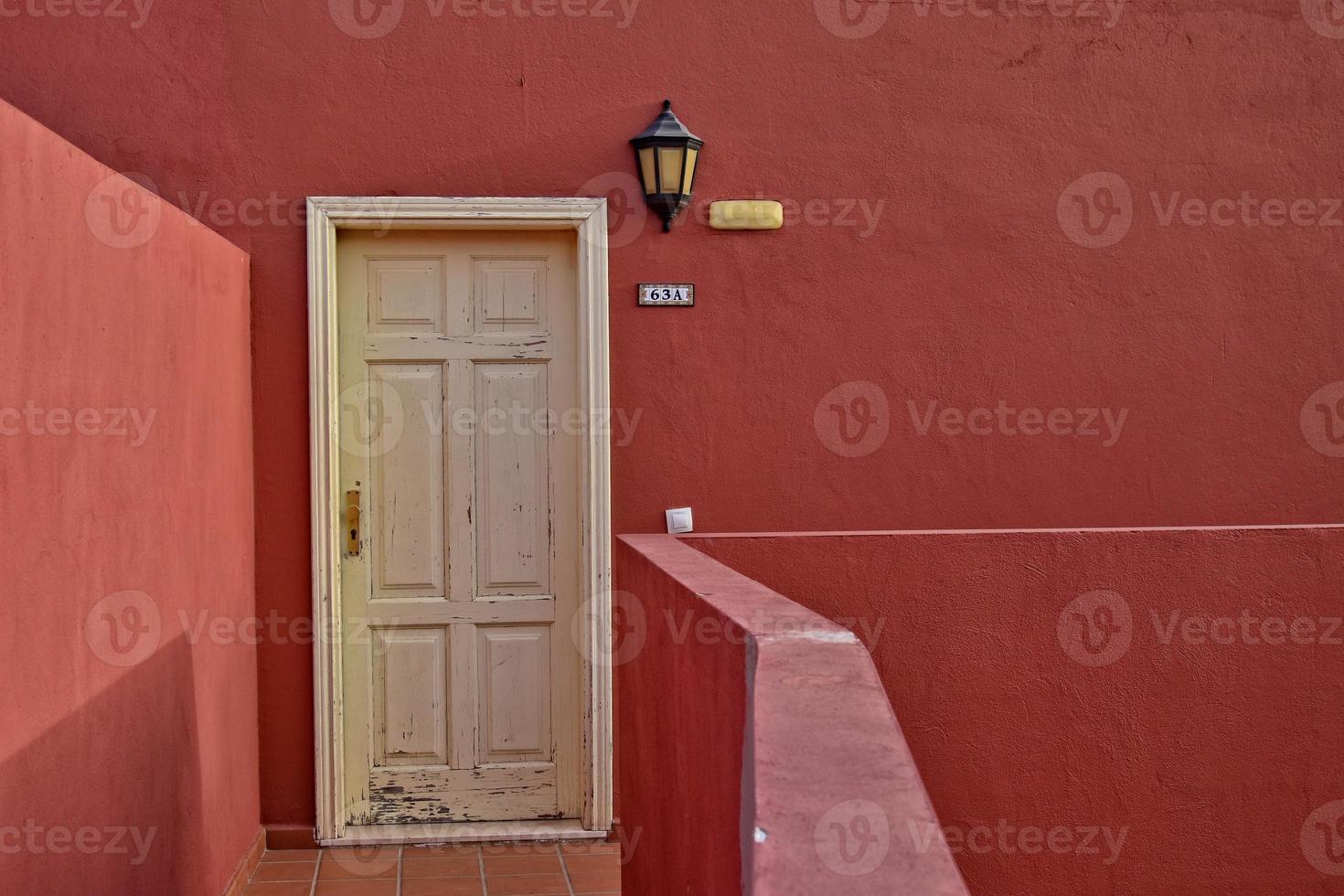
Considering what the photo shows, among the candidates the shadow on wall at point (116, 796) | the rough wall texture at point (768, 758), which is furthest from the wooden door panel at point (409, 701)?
the rough wall texture at point (768, 758)

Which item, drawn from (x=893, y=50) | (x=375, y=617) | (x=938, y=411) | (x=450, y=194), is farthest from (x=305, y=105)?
(x=938, y=411)

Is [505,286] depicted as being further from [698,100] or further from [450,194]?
[698,100]

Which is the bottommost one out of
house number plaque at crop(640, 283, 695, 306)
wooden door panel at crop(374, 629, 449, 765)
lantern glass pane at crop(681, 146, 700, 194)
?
wooden door panel at crop(374, 629, 449, 765)

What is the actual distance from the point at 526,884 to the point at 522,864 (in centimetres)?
21

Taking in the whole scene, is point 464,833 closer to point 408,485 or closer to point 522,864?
point 522,864

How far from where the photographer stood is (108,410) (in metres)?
2.80

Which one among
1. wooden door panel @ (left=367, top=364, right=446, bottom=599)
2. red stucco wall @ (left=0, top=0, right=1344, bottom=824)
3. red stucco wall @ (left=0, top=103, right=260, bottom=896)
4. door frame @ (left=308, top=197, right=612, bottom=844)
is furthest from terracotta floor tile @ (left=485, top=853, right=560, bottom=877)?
wooden door panel @ (left=367, top=364, right=446, bottom=599)

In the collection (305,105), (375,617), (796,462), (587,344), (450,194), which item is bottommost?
(375,617)

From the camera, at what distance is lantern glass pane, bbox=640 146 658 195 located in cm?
439

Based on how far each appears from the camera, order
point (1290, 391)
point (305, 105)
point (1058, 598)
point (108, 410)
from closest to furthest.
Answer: point (108, 410), point (1058, 598), point (305, 105), point (1290, 391)

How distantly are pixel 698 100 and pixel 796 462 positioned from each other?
134 centimetres

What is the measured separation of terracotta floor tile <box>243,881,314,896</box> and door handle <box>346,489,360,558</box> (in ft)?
3.65

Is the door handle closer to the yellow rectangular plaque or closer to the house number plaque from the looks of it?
the house number plaque

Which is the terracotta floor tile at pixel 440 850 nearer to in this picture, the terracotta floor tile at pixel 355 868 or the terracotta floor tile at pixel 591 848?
the terracotta floor tile at pixel 355 868
